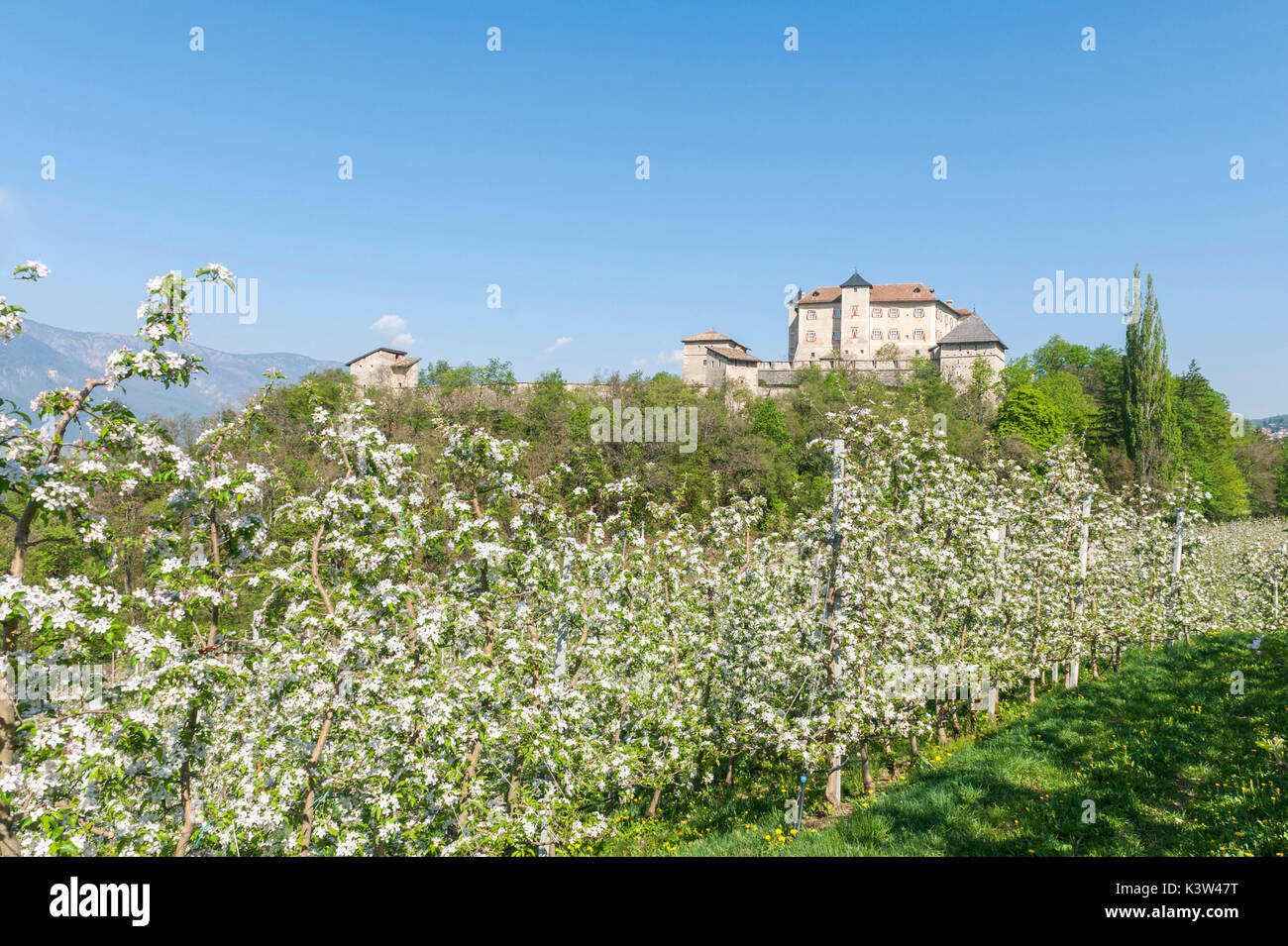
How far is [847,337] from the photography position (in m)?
118

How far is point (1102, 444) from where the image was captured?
61.4 m

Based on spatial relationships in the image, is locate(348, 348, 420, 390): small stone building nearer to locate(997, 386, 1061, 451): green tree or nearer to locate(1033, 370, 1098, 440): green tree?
locate(997, 386, 1061, 451): green tree

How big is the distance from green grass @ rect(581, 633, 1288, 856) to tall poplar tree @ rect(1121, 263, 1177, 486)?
40560 mm

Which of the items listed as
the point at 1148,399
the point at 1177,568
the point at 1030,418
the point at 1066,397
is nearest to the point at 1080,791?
the point at 1177,568

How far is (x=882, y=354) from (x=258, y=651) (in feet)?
373

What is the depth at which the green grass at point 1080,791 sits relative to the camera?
8133mm

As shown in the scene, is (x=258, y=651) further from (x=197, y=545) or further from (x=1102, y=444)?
(x=1102, y=444)

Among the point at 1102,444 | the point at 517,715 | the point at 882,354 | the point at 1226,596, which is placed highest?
the point at 882,354

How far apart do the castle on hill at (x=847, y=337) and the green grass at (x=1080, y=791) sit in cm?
8724

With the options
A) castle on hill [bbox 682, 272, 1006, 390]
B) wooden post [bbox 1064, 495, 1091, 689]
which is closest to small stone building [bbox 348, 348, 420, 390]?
castle on hill [bbox 682, 272, 1006, 390]

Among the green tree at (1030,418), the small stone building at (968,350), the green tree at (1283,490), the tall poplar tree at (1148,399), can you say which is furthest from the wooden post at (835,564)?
the small stone building at (968,350)

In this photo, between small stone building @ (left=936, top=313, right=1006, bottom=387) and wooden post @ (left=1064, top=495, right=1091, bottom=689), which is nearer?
wooden post @ (left=1064, top=495, right=1091, bottom=689)

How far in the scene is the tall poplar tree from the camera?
158 ft
